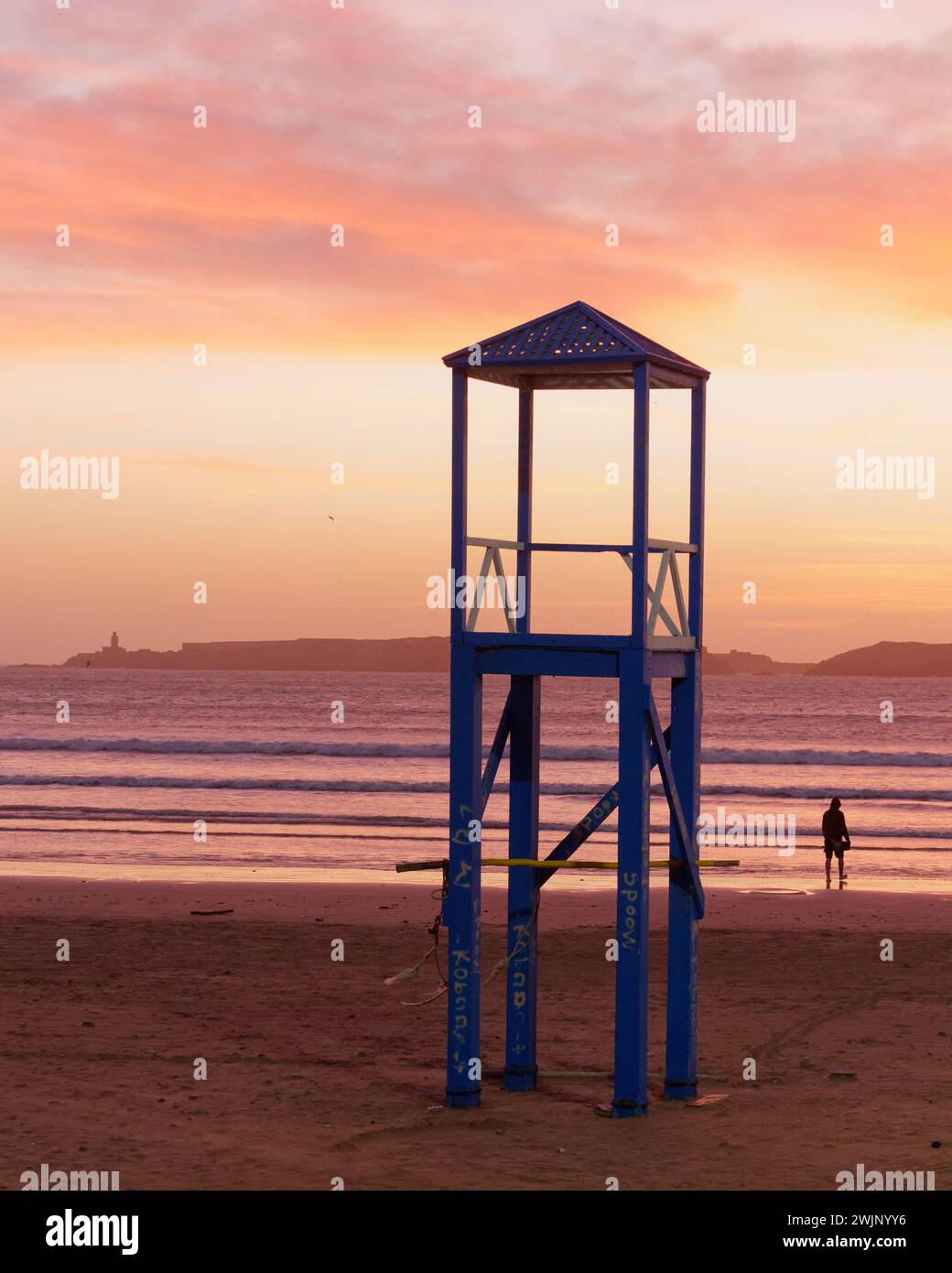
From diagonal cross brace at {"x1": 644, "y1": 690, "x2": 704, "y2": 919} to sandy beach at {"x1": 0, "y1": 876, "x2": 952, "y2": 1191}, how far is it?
165 cm

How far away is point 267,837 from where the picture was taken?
3422cm

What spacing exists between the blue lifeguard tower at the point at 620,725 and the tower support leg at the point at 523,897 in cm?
1

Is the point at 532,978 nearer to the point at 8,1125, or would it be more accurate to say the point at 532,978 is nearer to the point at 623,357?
the point at 8,1125

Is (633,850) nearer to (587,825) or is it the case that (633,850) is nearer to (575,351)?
(587,825)

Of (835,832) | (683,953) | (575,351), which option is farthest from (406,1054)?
(835,832)

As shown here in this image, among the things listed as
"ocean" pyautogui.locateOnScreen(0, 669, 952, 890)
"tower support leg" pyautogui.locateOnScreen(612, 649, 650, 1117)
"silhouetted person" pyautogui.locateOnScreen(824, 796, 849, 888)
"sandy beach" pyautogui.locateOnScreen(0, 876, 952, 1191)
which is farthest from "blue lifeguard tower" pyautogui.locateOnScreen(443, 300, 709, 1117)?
"silhouetted person" pyautogui.locateOnScreen(824, 796, 849, 888)

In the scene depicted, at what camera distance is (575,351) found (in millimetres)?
11344

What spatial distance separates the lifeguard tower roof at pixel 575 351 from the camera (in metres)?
11.2

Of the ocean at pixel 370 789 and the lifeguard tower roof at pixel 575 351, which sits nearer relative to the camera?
the lifeguard tower roof at pixel 575 351

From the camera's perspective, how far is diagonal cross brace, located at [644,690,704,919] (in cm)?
1148

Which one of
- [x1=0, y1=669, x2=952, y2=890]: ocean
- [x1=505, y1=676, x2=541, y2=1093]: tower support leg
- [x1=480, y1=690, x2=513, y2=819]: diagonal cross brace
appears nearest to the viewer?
[x1=480, y1=690, x2=513, y2=819]: diagonal cross brace

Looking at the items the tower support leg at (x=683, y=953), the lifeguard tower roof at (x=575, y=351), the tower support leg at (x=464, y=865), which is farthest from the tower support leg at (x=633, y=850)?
the lifeguard tower roof at (x=575, y=351)

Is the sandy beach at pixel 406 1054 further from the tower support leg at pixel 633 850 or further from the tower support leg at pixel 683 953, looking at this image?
the tower support leg at pixel 633 850

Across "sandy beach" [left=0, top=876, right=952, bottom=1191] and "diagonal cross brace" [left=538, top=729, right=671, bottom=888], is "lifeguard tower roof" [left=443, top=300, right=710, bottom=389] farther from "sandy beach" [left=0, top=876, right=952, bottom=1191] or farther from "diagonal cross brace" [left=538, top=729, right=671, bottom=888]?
"sandy beach" [left=0, top=876, right=952, bottom=1191]
